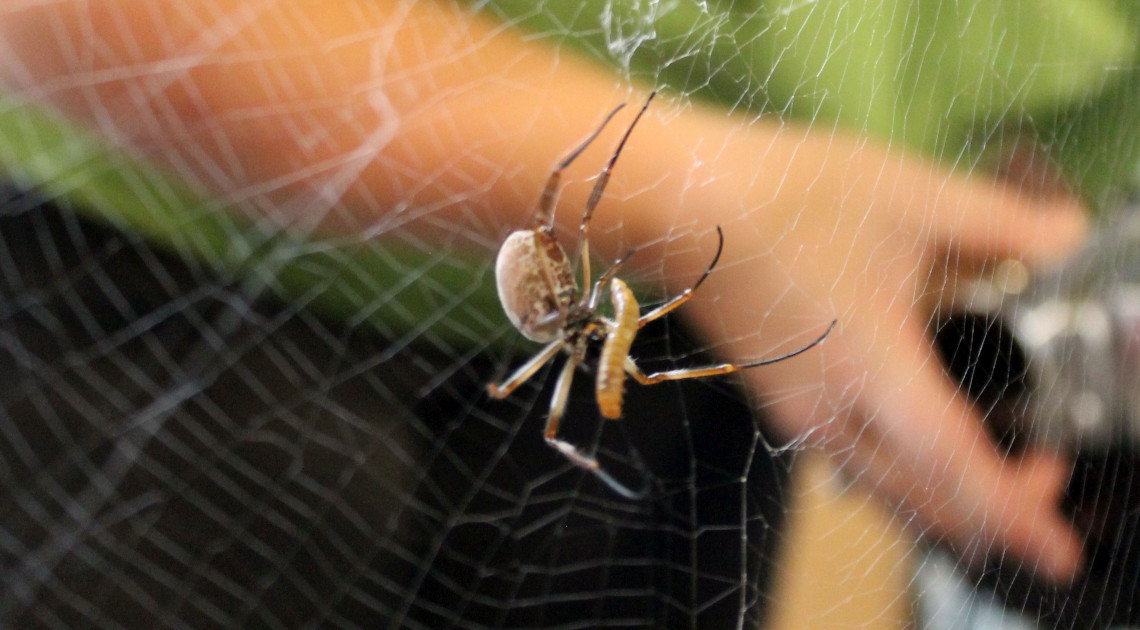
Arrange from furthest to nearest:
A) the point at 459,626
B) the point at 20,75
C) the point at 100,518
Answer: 1. the point at 459,626
2. the point at 100,518
3. the point at 20,75

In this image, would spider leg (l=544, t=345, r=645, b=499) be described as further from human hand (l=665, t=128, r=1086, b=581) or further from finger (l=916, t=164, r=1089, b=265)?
finger (l=916, t=164, r=1089, b=265)

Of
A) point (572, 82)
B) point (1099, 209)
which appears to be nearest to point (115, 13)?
point (572, 82)

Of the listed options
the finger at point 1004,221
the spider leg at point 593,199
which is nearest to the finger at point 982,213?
the finger at point 1004,221

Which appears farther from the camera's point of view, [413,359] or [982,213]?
[413,359]

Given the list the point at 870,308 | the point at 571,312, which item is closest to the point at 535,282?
the point at 571,312

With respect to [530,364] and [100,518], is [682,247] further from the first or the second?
[100,518]

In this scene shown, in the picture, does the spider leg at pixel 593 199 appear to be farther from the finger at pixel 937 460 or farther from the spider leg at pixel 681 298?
the finger at pixel 937 460

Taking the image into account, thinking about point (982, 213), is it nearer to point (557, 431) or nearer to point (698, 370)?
point (698, 370)
